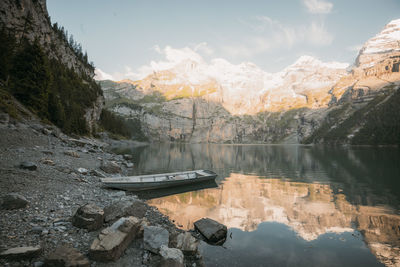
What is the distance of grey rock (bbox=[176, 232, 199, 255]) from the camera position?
8.70 meters

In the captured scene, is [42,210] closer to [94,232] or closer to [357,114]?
[94,232]

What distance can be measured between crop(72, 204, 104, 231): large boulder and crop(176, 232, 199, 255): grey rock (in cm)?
368

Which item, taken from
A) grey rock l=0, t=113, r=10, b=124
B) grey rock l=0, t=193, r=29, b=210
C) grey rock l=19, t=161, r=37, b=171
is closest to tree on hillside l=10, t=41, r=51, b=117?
grey rock l=0, t=113, r=10, b=124

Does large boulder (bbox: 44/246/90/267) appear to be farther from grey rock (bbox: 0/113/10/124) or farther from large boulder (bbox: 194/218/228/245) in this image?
grey rock (bbox: 0/113/10/124)

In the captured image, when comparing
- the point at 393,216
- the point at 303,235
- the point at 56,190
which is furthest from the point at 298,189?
the point at 56,190

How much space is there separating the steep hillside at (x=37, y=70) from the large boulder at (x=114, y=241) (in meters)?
39.9

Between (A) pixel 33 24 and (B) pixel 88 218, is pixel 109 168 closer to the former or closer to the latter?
(B) pixel 88 218

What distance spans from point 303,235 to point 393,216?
821cm

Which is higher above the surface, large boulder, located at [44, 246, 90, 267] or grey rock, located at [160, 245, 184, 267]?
large boulder, located at [44, 246, 90, 267]

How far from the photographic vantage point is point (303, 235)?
1220 centimetres

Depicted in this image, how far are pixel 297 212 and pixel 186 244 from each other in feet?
37.5

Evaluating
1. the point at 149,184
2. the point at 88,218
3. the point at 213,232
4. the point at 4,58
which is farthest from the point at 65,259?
the point at 4,58

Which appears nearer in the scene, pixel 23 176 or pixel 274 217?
pixel 23 176

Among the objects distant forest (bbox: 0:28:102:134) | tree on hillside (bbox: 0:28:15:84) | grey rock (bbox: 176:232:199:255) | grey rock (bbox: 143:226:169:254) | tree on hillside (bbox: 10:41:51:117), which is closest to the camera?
grey rock (bbox: 143:226:169:254)
